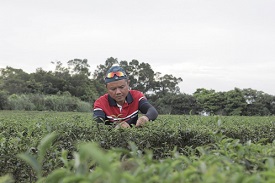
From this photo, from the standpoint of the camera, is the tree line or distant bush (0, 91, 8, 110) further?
the tree line

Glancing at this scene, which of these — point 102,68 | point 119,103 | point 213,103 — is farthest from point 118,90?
point 102,68

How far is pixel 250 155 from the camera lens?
1672mm

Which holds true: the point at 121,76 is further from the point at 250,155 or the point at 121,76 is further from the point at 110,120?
the point at 250,155

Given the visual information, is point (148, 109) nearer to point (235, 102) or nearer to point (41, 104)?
point (41, 104)

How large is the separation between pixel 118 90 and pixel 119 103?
0.21 metres

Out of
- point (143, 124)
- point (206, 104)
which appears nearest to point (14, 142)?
point (143, 124)

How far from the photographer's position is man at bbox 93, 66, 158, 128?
4356mm

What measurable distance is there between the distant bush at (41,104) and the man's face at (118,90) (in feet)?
67.5

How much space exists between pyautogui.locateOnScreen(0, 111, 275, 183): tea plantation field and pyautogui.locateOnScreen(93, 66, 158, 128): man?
58cm

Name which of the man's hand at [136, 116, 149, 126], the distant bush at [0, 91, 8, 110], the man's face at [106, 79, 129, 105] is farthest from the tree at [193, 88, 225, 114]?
the man's hand at [136, 116, 149, 126]

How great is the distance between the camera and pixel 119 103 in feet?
14.8

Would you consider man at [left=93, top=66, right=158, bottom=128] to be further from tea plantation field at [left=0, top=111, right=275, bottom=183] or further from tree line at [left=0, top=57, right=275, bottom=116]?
tree line at [left=0, top=57, right=275, bottom=116]

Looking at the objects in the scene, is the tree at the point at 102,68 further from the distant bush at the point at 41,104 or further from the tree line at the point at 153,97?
the distant bush at the point at 41,104

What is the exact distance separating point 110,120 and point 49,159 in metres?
1.70
